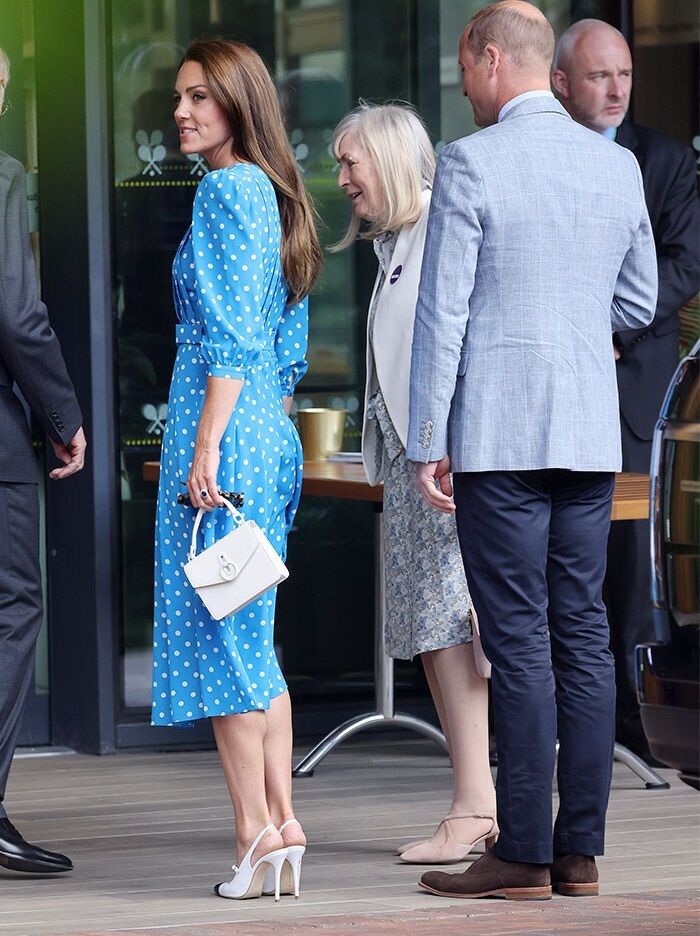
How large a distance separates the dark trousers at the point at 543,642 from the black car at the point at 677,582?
19.3 inches

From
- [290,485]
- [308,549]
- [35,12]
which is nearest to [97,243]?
[35,12]

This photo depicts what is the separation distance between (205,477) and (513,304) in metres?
0.77

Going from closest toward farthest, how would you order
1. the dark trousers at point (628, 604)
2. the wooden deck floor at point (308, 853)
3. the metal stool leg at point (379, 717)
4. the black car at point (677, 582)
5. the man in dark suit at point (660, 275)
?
1. the black car at point (677, 582)
2. the wooden deck floor at point (308, 853)
3. the metal stool leg at point (379, 717)
4. the man in dark suit at point (660, 275)
5. the dark trousers at point (628, 604)

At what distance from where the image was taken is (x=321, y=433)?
6219 mm

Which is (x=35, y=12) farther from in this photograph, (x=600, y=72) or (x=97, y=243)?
(x=600, y=72)

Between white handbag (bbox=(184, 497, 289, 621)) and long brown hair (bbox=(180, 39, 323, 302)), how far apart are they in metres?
0.66


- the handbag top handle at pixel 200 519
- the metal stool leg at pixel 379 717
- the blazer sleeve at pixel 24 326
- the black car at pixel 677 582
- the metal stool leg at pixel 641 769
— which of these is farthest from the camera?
the metal stool leg at pixel 379 717

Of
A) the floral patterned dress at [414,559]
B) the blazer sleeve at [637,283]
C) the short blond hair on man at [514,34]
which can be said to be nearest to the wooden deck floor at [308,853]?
the floral patterned dress at [414,559]

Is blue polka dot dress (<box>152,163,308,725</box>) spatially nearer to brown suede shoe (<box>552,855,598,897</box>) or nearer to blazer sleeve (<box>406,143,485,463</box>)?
blazer sleeve (<box>406,143,485,463</box>)

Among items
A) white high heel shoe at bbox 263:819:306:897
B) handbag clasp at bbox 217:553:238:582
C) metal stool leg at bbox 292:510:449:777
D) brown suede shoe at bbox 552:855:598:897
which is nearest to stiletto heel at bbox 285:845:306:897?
white high heel shoe at bbox 263:819:306:897

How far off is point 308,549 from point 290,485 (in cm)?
229

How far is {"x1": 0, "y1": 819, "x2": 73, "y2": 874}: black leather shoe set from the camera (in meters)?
4.44

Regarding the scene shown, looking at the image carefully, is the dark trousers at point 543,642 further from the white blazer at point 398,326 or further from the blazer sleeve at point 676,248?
the blazer sleeve at point 676,248

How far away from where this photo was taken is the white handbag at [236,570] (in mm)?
3990
